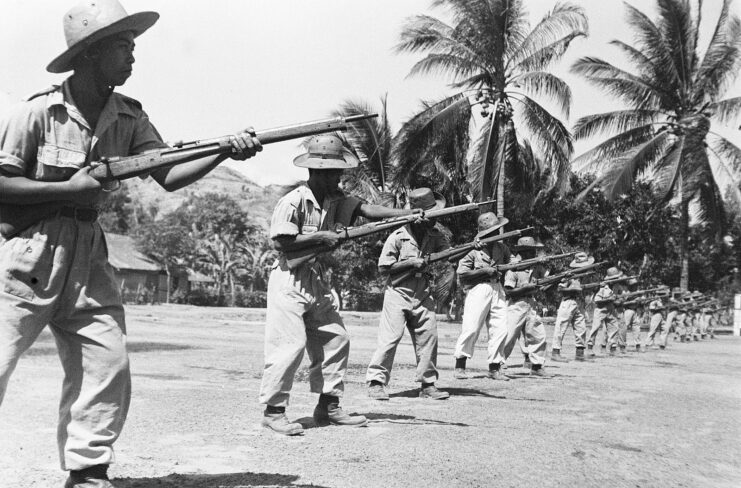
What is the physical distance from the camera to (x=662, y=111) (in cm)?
2769

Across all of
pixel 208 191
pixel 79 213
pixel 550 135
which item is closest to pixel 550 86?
pixel 550 135

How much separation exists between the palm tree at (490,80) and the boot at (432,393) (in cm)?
1494

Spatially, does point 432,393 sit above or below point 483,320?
below

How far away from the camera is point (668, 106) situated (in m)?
27.6

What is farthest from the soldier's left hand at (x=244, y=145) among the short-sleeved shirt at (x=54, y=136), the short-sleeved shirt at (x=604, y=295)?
the short-sleeved shirt at (x=604, y=295)

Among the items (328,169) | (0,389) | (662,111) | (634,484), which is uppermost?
(662,111)

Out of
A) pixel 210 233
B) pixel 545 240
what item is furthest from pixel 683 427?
pixel 210 233

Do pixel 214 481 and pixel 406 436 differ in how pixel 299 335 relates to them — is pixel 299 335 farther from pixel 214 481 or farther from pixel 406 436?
pixel 214 481

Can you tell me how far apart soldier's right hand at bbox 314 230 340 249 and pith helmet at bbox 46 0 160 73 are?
2539mm

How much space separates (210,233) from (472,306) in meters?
51.4

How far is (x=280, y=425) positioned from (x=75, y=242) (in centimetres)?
250

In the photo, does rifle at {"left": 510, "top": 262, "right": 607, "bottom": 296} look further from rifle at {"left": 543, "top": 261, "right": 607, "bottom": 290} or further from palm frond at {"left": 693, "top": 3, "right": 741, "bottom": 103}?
palm frond at {"left": 693, "top": 3, "right": 741, "bottom": 103}

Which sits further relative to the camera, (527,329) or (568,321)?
(568,321)

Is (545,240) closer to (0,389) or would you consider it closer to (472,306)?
(472,306)
